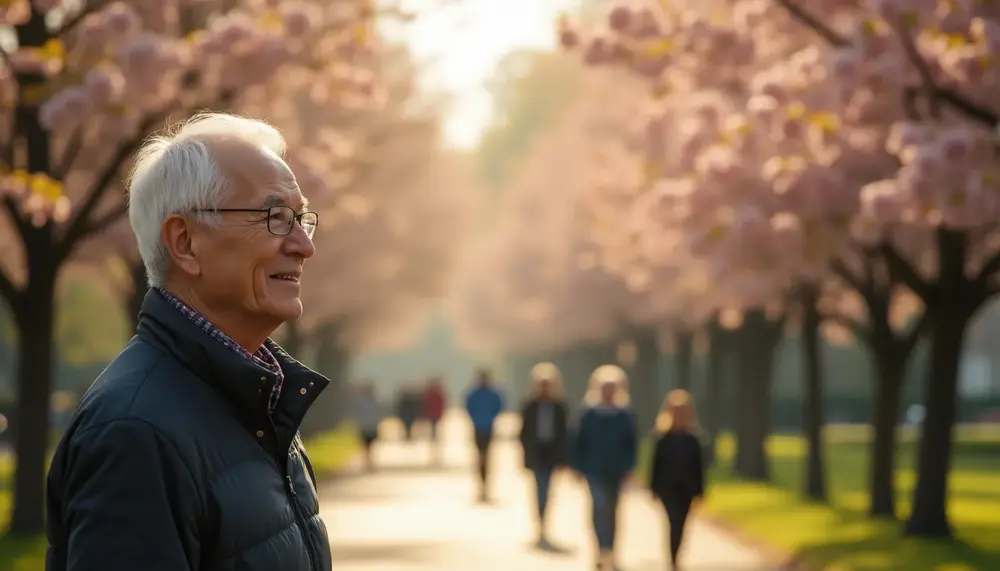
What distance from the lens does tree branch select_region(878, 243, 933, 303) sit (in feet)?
66.3

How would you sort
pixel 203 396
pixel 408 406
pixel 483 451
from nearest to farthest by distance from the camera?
A: pixel 203 396
pixel 483 451
pixel 408 406

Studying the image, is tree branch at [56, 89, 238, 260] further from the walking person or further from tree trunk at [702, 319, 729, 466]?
tree trunk at [702, 319, 729, 466]

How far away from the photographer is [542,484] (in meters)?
21.5

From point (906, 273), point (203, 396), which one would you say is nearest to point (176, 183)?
point (203, 396)

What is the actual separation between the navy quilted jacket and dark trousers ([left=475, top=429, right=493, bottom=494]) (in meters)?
25.1

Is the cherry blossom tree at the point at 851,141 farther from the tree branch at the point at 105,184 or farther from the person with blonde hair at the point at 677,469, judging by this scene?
the tree branch at the point at 105,184

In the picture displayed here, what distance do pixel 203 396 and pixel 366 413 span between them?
3343 centimetres

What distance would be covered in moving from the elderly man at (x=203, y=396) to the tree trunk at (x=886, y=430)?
67.4 ft

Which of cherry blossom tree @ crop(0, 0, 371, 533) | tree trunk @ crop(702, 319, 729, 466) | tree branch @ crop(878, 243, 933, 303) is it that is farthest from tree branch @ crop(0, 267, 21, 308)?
tree trunk @ crop(702, 319, 729, 466)

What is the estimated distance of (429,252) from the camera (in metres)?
62.9

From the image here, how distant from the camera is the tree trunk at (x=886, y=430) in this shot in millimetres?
23672

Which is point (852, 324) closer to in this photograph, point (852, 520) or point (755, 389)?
point (852, 520)

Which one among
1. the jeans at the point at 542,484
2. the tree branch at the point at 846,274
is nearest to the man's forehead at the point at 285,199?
the jeans at the point at 542,484

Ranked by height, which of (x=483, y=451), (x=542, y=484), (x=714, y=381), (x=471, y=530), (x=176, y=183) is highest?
(x=176, y=183)
